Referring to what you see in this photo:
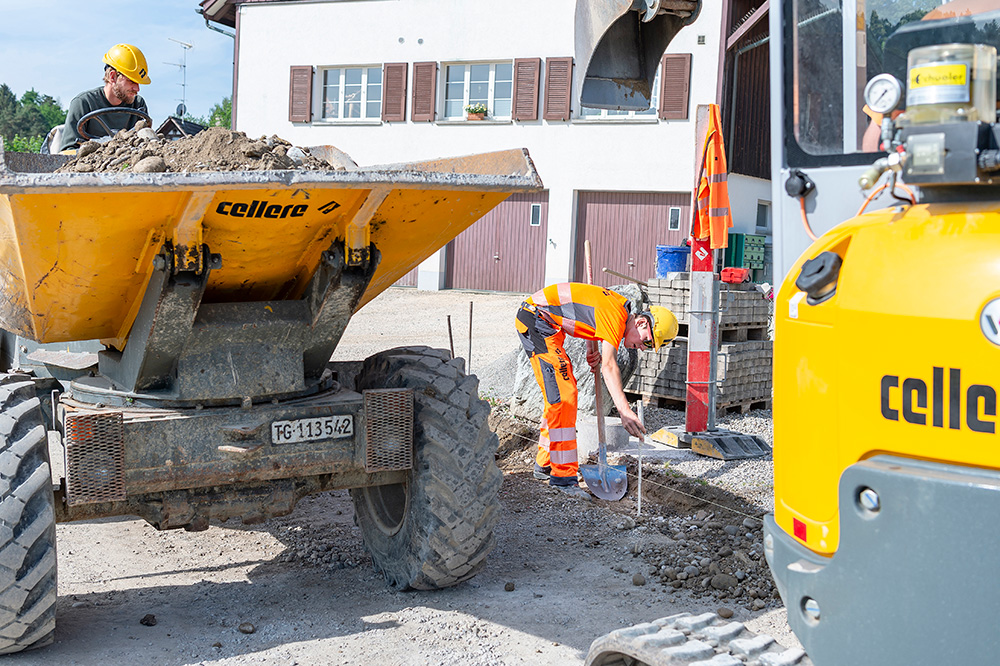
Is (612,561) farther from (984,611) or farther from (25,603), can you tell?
(984,611)

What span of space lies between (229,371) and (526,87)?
16.2m

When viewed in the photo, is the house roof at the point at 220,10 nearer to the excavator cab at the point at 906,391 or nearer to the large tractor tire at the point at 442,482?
the large tractor tire at the point at 442,482

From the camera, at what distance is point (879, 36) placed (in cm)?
231

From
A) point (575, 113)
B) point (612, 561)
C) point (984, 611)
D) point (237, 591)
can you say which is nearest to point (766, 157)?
point (575, 113)

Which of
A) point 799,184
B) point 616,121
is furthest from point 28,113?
point 799,184

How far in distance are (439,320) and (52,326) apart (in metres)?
12.3

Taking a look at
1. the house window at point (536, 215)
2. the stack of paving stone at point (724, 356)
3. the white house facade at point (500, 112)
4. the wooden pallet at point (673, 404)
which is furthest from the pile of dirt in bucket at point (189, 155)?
the house window at point (536, 215)

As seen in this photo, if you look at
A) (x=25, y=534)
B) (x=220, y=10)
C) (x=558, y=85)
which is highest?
(x=220, y=10)

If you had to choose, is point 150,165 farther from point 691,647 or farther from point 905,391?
point 905,391

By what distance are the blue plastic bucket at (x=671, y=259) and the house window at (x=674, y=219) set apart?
9352 millimetres

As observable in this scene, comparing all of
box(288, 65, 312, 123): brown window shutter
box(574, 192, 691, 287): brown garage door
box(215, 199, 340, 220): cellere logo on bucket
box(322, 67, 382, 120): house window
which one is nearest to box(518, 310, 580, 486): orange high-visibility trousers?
box(215, 199, 340, 220): cellere logo on bucket

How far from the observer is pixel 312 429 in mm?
4289

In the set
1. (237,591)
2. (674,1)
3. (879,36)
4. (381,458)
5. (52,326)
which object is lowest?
(237,591)

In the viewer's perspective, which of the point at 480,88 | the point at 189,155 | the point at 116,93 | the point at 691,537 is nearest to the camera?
the point at 189,155
